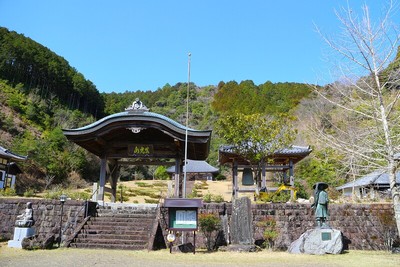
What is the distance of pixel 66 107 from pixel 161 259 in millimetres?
54318

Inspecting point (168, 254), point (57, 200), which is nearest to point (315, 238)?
point (168, 254)

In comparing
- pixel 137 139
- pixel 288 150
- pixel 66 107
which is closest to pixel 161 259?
pixel 137 139

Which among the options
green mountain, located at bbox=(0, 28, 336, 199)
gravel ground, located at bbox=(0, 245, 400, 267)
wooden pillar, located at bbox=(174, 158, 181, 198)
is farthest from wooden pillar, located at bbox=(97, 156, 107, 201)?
green mountain, located at bbox=(0, 28, 336, 199)

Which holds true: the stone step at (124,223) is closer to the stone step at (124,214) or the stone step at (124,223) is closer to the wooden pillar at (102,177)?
the stone step at (124,214)

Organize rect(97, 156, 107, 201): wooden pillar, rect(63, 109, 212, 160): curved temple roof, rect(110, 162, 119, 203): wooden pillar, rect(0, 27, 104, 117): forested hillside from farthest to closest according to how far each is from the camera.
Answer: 1. rect(0, 27, 104, 117): forested hillside
2. rect(110, 162, 119, 203): wooden pillar
3. rect(97, 156, 107, 201): wooden pillar
4. rect(63, 109, 212, 160): curved temple roof

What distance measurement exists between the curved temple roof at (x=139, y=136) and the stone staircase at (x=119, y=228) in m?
2.56

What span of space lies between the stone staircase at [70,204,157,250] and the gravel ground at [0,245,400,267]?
606mm

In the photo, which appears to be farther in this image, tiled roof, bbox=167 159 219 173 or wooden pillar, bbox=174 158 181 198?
tiled roof, bbox=167 159 219 173

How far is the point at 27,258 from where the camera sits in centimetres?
807

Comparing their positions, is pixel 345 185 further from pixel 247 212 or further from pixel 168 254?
pixel 168 254

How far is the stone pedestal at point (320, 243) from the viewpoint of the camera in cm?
978

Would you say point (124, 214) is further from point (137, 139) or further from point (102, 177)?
point (137, 139)

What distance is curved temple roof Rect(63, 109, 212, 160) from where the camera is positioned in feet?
41.9

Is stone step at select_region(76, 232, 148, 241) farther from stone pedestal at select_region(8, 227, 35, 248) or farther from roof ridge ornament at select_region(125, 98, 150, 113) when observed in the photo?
roof ridge ornament at select_region(125, 98, 150, 113)
